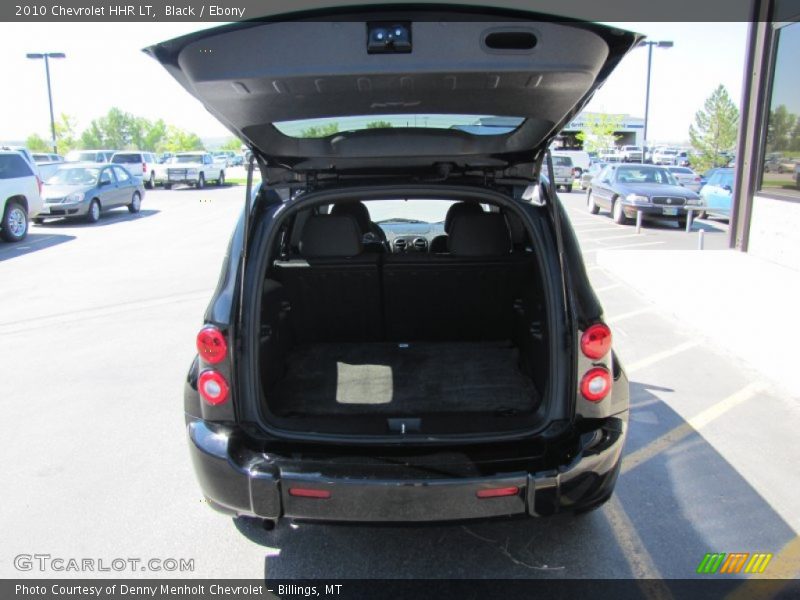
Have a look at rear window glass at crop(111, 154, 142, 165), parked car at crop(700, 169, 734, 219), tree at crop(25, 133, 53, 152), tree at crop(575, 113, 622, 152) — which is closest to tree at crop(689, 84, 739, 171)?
tree at crop(575, 113, 622, 152)

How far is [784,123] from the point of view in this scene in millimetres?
9133

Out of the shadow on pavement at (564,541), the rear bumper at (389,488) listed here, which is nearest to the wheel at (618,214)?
the shadow on pavement at (564,541)

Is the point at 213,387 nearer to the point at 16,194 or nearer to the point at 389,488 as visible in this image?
the point at 389,488

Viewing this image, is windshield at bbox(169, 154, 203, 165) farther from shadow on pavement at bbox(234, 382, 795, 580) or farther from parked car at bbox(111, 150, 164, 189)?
shadow on pavement at bbox(234, 382, 795, 580)

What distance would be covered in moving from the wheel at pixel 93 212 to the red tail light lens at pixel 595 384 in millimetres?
16926

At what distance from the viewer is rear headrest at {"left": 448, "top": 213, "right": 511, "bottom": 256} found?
3768 millimetres

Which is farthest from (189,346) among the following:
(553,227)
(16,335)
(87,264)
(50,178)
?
(50,178)

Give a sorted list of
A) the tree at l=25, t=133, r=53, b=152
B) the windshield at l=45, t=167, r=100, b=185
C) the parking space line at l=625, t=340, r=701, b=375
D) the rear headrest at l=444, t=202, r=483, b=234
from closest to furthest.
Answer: the rear headrest at l=444, t=202, r=483, b=234, the parking space line at l=625, t=340, r=701, b=375, the windshield at l=45, t=167, r=100, b=185, the tree at l=25, t=133, r=53, b=152

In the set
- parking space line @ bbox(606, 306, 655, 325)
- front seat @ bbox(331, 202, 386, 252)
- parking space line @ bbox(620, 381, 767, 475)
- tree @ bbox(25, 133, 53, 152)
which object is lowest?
parking space line @ bbox(620, 381, 767, 475)

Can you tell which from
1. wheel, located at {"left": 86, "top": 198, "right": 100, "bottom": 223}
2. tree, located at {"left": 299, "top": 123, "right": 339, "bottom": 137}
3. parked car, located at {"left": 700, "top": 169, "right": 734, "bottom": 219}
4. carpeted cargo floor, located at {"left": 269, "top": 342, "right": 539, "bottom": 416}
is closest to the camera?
tree, located at {"left": 299, "top": 123, "right": 339, "bottom": 137}

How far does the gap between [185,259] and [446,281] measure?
8.00m

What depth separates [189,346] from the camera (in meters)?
5.96

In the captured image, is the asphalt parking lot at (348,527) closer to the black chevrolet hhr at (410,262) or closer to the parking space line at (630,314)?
the parking space line at (630,314)

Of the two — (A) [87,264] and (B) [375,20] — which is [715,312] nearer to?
(B) [375,20]
